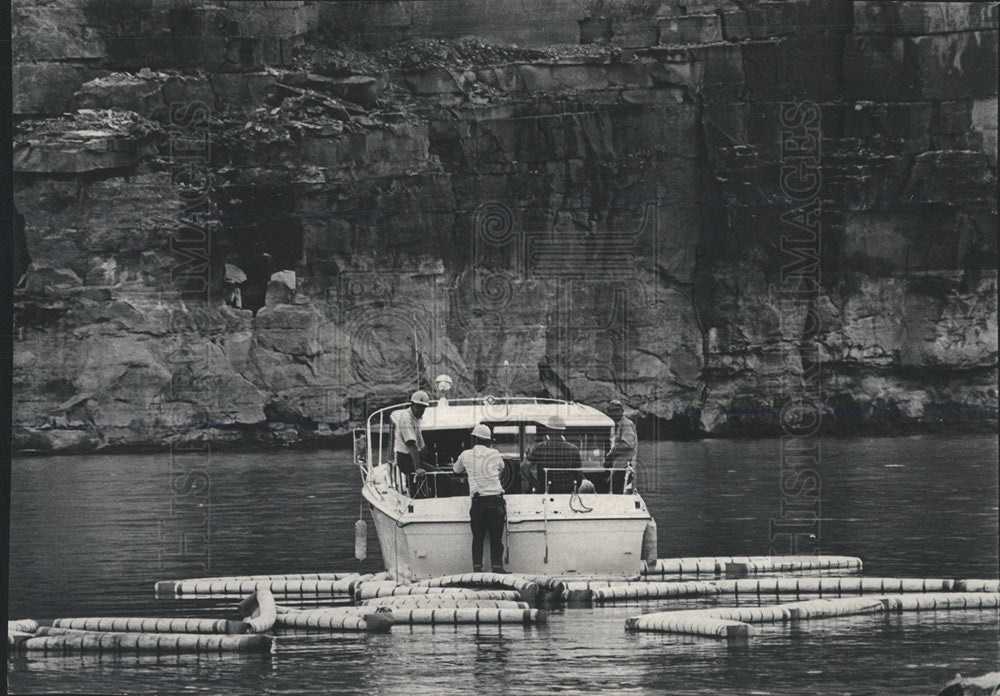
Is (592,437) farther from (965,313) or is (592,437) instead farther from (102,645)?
Result: (965,313)

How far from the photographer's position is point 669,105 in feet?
213

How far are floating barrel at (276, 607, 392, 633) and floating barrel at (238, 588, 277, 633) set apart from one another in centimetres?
11

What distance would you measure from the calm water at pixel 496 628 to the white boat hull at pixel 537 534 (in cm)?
75

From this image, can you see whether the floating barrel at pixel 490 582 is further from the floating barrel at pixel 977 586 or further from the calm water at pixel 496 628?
the floating barrel at pixel 977 586

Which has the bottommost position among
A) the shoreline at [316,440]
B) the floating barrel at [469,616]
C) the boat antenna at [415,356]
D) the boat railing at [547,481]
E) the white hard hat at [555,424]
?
the shoreline at [316,440]

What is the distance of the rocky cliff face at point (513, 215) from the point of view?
5869cm

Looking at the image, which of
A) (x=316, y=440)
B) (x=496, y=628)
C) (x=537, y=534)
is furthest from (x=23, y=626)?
(x=316, y=440)

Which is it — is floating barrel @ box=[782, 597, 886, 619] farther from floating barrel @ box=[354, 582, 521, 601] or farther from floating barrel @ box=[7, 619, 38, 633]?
floating barrel @ box=[7, 619, 38, 633]

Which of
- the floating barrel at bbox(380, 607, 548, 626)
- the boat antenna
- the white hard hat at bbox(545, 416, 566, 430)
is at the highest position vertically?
the white hard hat at bbox(545, 416, 566, 430)

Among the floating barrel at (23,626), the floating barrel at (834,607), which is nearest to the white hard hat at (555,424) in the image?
the floating barrel at (834,607)

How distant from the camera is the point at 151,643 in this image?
12219 millimetres

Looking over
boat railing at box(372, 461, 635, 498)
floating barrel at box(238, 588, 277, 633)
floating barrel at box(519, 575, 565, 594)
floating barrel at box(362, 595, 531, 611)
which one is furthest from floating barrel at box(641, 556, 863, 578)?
floating barrel at box(238, 588, 277, 633)

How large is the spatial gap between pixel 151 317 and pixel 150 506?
103 ft

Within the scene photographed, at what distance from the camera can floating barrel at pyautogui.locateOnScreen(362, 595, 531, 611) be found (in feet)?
44.3
